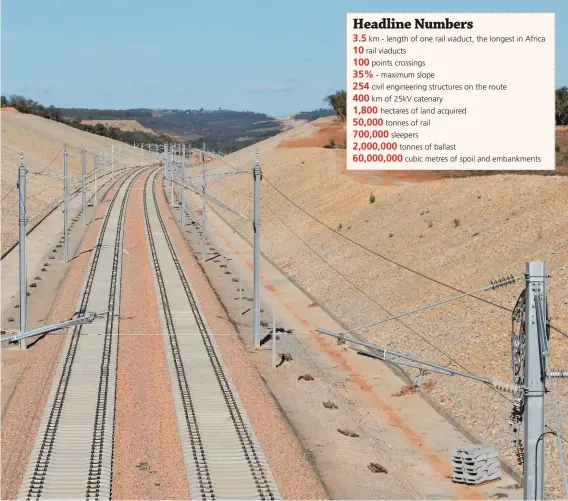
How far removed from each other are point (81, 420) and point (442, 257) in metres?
27.3

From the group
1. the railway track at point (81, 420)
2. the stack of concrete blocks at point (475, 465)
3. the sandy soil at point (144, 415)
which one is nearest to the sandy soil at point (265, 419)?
the sandy soil at point (144, 415)

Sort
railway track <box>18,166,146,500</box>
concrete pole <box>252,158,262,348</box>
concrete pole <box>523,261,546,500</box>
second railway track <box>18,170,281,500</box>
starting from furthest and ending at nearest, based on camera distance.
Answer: concrete pole <box>252,158,262,348</box> → second railway track <box>18,170,281,500</box> → railway track <box>18,166,146,500</box> → concrete pole <box>523,261,546,500</box>

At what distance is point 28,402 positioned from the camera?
113 ft

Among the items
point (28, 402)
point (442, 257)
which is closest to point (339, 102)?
point (442, 257)

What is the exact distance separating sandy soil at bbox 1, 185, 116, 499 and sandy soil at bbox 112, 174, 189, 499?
2.30 metres

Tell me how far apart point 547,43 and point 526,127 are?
6.19 ft

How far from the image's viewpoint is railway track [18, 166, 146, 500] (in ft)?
87.1

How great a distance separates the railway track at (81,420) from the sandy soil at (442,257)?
34.1 ft

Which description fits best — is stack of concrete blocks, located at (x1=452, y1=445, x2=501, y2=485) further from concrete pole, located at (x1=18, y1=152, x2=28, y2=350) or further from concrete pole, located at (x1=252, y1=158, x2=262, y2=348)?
concrete pole, located at (x1=18, y1=152, x2=28, y2=350)

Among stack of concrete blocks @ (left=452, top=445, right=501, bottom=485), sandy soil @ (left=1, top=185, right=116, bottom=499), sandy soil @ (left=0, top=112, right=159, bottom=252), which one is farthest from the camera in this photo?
sandy soil @ (left=0, top=112, right=159, bottom=252)

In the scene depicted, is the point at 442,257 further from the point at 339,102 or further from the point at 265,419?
the point at 339,102

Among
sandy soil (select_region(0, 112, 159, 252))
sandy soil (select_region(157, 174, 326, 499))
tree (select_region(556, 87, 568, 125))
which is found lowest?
sandy soil (select_region(157, 174, 326, 499))

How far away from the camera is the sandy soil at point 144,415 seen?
87.9 feet

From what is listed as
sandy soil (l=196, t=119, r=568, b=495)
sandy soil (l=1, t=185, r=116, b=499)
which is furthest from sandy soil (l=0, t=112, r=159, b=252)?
sandy soil (l=1, t=185, r=116, b=499)
